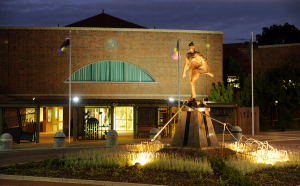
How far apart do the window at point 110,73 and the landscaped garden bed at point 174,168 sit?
20368mm

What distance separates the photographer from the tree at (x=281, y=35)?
77188 millimetres

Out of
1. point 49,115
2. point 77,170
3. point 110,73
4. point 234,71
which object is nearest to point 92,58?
point 110,73

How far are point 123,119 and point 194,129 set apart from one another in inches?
946

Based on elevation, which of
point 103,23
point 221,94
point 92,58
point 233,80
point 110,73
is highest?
point 103,23

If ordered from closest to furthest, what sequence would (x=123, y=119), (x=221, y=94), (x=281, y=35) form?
(x=221, y=94) → (x=123, y=119) → (x=281, y=35)

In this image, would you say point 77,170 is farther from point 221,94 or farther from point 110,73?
point 221,94

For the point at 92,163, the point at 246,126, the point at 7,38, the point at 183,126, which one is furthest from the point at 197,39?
the point at 92,163

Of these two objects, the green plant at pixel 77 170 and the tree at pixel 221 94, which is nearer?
the green plant at pixel 77 170

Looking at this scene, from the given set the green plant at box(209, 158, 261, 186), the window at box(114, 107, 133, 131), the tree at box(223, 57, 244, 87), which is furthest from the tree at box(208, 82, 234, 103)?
the green plant at box(209, 158, 261, 186)

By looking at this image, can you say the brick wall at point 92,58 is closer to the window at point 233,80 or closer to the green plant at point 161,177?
the window at point 233,80

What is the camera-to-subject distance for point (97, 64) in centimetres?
3456

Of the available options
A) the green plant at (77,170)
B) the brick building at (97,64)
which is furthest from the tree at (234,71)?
the green plant at (77,170)

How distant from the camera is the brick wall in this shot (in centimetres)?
3359

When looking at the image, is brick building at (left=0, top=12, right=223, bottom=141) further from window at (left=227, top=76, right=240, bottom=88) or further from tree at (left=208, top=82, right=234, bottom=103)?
window at (left=227, top=76, right=240, bottom=88)
